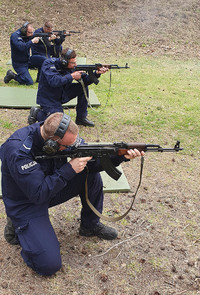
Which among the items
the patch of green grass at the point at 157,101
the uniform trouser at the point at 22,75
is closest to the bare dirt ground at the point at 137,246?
the patch of green grass at the point at 157,101

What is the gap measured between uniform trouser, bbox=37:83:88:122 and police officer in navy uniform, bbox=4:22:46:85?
122 inches

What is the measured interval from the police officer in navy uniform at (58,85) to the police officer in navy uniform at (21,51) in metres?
3.15

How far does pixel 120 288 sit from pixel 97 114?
4.92m

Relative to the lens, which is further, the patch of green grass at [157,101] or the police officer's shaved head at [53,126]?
the patch of green grass at [157,101]

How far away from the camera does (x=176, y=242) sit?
142 inches

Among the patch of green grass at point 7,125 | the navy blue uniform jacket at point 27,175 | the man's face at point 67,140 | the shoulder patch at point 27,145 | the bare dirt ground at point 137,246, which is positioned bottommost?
the patch of green grass at point 7,125

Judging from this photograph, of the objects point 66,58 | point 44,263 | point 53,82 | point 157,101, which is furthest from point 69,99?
point 44,263

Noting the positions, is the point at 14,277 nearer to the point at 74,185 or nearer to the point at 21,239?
the point at 21,239

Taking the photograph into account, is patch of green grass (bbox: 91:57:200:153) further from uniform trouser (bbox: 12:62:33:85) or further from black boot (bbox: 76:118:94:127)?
uniform trouser (bbox: 12:62:33:85)

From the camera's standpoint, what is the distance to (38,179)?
2.78m

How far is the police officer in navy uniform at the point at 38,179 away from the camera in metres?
2.69

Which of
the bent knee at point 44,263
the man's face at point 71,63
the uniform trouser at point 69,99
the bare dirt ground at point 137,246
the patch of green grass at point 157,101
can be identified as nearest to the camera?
the bent knee at point 44,263

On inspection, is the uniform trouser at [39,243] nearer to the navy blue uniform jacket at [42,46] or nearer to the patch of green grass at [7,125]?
the patch of green grass at [7,125]

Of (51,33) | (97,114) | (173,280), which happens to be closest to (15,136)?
(173,280)
